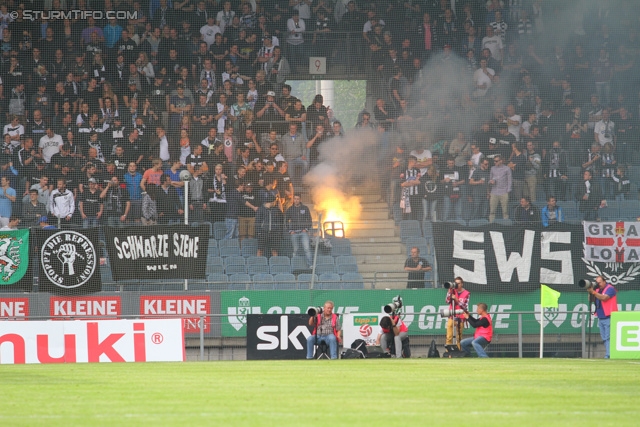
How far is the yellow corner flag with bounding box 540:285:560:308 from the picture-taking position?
749 inches

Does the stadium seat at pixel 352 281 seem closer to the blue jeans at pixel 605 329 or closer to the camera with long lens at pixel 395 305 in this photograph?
the camera with long lens at pixel 395 305

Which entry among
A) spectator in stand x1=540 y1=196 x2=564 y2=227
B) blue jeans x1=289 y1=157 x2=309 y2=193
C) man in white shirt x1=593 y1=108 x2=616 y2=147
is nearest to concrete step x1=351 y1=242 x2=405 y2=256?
blue jeans x1=289 y1=157 x2=309 y2=193

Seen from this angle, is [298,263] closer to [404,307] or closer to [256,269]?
[256,269]

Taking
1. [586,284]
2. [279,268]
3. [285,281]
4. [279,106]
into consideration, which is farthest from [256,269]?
[586,284]

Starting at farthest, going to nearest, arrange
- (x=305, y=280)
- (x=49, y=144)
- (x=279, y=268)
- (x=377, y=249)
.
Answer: (x=49, y=144) < (x=377, y=249) < (x=279, y=268) < (x=305, y=280)

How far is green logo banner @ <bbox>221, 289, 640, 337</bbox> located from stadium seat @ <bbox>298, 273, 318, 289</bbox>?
12.1 inches

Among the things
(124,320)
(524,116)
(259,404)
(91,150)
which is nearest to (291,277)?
(124,320)

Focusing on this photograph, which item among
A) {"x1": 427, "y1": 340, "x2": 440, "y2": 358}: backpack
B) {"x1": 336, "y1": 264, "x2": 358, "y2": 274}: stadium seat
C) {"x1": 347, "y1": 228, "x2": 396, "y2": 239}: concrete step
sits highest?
{"x1": 347, "y1": 228, "x2": 396, "y2": 239}: concrete step

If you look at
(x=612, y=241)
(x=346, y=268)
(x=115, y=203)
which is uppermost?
(x=115, y=203)

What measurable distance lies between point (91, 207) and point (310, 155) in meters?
5.43

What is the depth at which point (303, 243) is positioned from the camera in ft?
69.4

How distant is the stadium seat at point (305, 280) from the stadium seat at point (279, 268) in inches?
13.1

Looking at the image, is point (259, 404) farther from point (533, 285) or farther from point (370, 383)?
point (533, 285)

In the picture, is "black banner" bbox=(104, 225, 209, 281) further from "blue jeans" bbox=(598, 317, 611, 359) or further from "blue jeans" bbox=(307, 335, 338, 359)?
"blue jeans" bbox=(598, 317, 611, 359)
